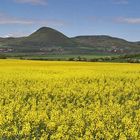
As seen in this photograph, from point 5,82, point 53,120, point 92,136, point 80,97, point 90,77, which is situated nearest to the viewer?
point 92,136

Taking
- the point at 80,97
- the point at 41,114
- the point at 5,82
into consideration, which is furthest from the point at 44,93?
the point at 41,114

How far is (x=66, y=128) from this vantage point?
10.5 m

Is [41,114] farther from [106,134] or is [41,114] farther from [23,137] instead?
[106,134]

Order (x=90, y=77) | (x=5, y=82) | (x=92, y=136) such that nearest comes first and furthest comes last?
(x=92, y=136), (x=5, y=82), (x=90, y=77)

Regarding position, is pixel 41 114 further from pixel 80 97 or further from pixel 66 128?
pixel 80 97

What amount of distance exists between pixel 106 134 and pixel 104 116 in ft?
8.02

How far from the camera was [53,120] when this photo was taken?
11.7 metres

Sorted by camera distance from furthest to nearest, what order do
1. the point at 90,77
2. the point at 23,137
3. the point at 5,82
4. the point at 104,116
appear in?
the point at 90,77
the point at 5,82
the point at 104,116
the point at 23,137

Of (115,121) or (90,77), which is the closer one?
(115,121)

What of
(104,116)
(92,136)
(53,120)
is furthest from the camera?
(104,116)

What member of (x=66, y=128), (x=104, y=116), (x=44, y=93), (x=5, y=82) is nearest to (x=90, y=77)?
(x=5, y=82)

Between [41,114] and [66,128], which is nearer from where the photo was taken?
[66,128]

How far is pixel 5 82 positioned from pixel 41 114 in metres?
12.8

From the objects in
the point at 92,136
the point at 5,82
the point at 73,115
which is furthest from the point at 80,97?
the point at 92,136
